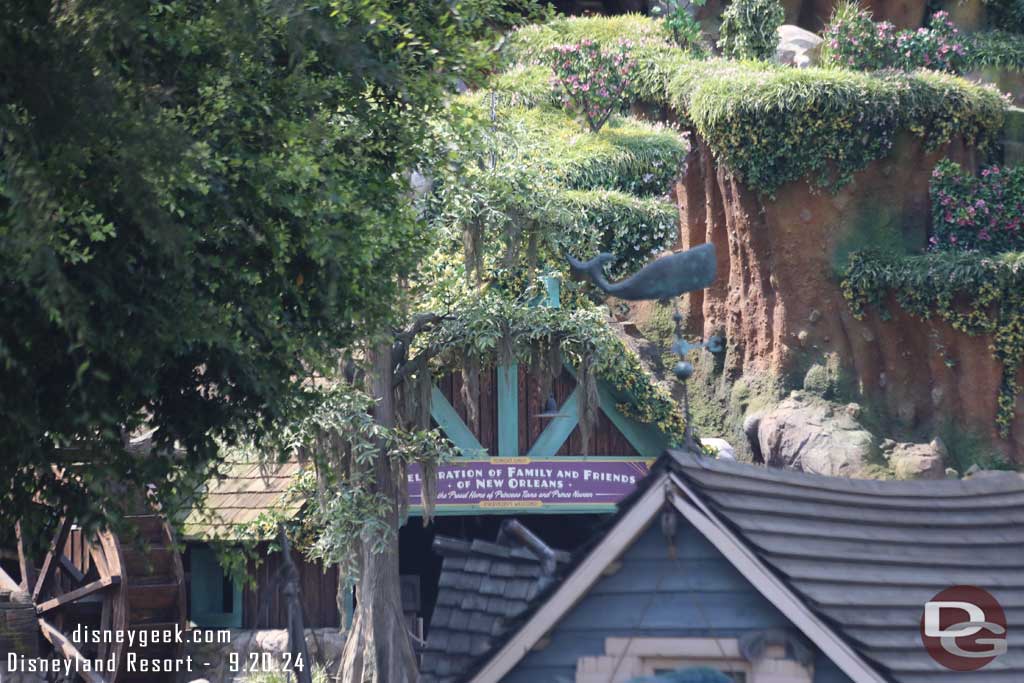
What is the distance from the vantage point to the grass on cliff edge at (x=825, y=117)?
Answer: 77.6 ft

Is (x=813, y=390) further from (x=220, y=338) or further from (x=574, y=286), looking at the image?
(x=220, y=338)

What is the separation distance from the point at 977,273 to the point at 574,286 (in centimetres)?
1003

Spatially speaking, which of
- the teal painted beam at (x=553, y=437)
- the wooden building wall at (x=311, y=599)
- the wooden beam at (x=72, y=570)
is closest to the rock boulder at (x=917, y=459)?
the teal painted beam at (x=553, y=437)

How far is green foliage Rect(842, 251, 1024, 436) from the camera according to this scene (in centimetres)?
2223

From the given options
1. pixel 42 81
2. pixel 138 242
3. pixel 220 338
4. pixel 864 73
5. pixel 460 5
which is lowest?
pixel 220 338

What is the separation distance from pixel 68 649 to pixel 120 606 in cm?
121

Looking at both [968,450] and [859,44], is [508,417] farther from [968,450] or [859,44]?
[859,44]

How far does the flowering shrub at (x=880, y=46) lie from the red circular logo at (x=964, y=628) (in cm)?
1855

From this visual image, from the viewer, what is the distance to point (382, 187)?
9883mm

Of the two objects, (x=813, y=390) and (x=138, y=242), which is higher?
(x=138, y=242)

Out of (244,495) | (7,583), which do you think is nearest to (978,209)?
(244,495)

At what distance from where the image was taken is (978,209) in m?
Result: 23.5

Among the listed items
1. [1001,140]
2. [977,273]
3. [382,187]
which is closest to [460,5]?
[382,187]

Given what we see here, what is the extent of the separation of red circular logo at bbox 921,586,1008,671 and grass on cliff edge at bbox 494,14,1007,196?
16.7m
